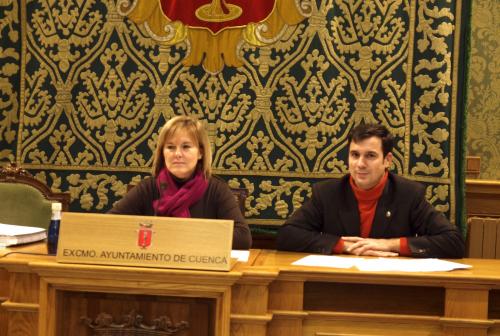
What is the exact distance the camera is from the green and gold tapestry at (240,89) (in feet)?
12.7

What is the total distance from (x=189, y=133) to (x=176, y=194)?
0.28 metres

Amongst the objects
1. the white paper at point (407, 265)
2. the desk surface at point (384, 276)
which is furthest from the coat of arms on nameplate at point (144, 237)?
the white paper at point (407, 265)

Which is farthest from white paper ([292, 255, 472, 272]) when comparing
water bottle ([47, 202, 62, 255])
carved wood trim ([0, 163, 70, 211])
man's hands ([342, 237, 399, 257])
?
carved wood trim ([0, 163, 70, 211])

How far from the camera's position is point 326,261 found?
2.64 metres

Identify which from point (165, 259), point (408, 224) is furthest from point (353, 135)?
point (165, 259)

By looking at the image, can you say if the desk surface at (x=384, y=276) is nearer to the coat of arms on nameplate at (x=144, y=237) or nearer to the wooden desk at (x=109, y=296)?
the wooden desk at (x=109, y=296)

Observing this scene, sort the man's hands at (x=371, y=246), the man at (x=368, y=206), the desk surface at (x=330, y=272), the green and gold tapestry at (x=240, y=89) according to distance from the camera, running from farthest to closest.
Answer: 1. the green and gold tapestry at (x=240, y=89)
2. the man at (x=368, y=206)
3. the man's hands at (x=371, y=246)
4. the desk surface at (x=330, y=272)

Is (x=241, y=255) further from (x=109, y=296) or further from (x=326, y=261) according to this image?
(x=109, y=296)

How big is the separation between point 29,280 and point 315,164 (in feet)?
6.52

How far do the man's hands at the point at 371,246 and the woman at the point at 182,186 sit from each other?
0.47 m

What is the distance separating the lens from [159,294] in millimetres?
2266

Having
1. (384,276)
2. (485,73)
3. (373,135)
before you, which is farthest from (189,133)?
(485,73)

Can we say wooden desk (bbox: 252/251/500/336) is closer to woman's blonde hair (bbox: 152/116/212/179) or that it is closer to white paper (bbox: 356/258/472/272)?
white paper (bbox: 356/258/472/272)

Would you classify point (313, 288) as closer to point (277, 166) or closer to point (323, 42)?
point (277, 166)
